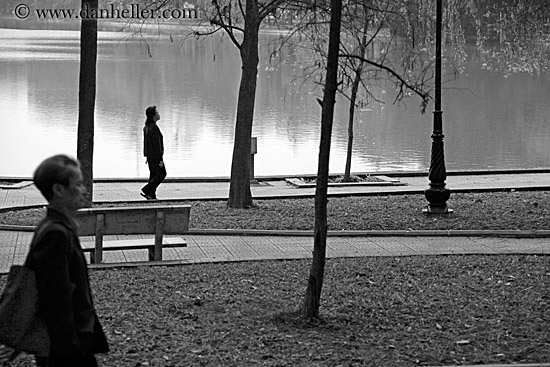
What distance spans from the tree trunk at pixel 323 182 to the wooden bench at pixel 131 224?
2976 millimetres

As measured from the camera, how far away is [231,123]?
37.2 m

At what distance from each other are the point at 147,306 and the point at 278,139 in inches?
981

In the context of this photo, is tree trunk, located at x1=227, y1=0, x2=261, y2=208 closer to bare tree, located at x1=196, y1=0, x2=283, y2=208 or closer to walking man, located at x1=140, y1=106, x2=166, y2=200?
bare tree, located at x1=196, y1=0, x2=283, y2=208

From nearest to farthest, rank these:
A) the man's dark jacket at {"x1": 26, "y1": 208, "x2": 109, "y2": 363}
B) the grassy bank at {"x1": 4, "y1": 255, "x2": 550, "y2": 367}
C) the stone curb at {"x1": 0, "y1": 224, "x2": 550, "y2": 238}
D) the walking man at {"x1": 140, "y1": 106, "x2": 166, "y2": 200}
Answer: the man's dark jacket at {"x1": 26, "y1": 208, "x2": 109, "y2": 363} → the grassy bank at {"x1": 4, "y1": 255, "x2": 550, "y2": 367} → the stone curb at {"x1": 0, "y1": 224, "x2": 550, "y2": 238} → the walking man at {"x1": 140, "y1": 106, "x2": 166, "y2": 200}

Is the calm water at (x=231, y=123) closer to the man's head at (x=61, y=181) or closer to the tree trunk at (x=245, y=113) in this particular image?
the tree trunk at (x=245, y=113)

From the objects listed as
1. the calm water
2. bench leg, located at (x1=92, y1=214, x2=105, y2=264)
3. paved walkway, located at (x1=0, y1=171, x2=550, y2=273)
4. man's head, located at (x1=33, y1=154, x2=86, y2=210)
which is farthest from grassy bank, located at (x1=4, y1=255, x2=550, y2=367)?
the calm water

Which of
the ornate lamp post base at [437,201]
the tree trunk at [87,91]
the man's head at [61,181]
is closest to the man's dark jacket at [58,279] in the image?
the man's head at [61,181]

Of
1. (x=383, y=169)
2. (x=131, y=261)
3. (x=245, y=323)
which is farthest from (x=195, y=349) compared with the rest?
(x=383, y=169)

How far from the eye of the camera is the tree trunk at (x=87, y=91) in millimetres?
15109

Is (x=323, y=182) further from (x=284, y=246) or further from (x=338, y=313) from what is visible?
(x=284, y=246)

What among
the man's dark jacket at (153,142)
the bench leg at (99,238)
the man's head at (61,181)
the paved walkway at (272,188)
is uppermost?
the man's head at (61,181)

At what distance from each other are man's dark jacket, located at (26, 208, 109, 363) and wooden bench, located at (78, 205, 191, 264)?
589 centimetres

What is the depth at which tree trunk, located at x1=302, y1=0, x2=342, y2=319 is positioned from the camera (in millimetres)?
8469

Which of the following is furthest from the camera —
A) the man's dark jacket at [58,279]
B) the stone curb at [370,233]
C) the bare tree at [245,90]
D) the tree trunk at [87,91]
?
the bare tree at [245,90]
